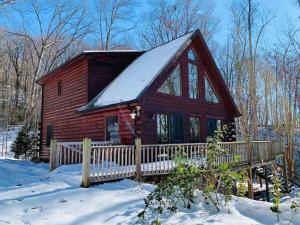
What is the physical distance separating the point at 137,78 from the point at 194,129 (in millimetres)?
4148

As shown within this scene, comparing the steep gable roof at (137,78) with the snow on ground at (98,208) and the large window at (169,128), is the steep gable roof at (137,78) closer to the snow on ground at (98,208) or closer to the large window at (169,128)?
the large window at (169,128)

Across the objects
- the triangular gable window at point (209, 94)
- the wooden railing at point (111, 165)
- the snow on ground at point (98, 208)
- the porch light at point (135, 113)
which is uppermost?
the triangular gable window at point (209, 94)

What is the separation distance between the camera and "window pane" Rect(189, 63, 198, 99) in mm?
16708

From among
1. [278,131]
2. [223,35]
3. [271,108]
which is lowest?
[278,131]

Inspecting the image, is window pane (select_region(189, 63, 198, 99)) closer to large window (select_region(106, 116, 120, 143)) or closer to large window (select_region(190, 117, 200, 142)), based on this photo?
large window (select_region(190, 117, 200, 142))

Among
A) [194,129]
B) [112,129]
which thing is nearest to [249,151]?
[194,129]

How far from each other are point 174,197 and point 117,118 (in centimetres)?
767

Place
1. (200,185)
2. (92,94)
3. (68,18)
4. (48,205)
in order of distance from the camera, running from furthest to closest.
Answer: (68,18)
(92,94)
(200,185)
(48,205)

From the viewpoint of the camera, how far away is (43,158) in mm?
19469

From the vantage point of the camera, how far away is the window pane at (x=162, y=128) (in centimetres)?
1417

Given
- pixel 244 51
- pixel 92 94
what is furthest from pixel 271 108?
pixel 92 94

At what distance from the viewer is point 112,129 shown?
1430 cm

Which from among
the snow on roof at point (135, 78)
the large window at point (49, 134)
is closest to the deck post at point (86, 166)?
the snow on roof at point (135, 78)

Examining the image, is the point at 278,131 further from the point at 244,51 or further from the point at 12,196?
the point at 12,196
